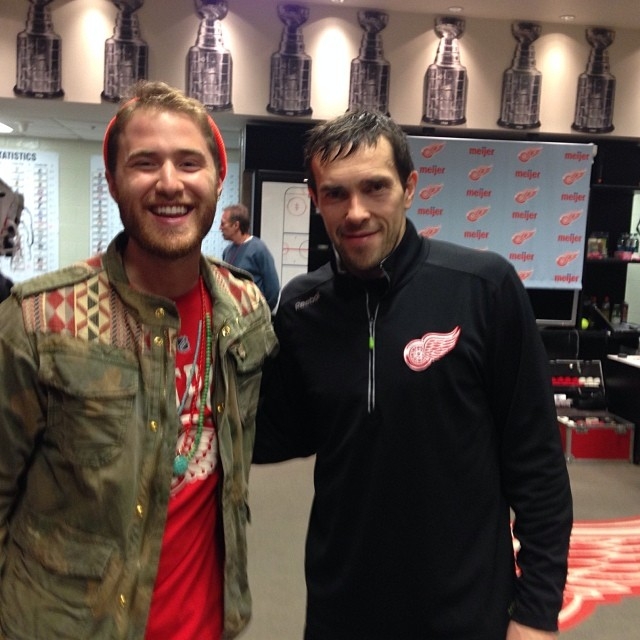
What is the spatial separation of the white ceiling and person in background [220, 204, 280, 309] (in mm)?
918

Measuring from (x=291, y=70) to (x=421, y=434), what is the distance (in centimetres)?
459

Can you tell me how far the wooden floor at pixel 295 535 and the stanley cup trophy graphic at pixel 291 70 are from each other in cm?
281

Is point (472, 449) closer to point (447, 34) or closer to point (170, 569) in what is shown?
point (170, 569)

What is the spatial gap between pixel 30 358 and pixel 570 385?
196 inches

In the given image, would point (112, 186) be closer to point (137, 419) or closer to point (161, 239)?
point (161, 239)

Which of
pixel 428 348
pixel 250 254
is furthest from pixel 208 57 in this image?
pixel 428 348

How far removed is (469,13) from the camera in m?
5.27

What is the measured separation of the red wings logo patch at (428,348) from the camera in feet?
4.07

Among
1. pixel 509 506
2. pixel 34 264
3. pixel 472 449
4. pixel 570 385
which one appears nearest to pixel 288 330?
pixel 472 449

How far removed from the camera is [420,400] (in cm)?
124

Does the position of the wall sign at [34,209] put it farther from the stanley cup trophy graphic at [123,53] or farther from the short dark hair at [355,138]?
the short dark hair at [355,138]

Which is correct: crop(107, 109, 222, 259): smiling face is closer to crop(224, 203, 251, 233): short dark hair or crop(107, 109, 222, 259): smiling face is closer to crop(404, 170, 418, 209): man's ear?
crop(404, 170, 418, 209): man's ear

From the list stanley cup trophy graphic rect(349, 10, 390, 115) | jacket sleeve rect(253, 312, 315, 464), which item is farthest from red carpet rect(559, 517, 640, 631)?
stanley cup trophy graphic rect(349, 10, 390, 115)

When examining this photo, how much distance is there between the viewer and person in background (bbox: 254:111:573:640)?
124 centimetres
